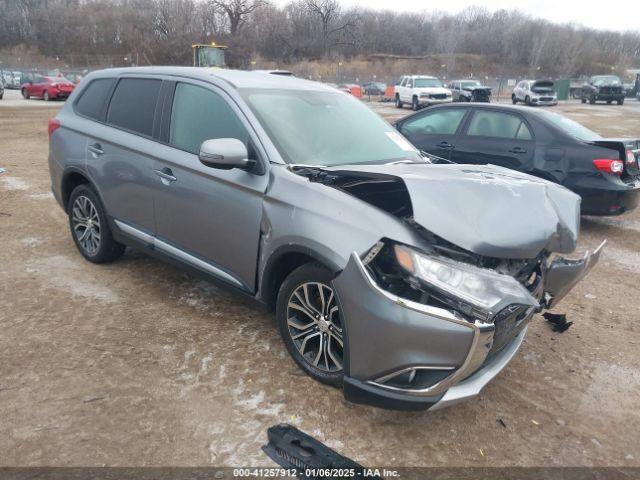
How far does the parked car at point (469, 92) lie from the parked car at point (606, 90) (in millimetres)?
10300

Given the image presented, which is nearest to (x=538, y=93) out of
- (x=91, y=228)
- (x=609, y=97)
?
(x=609, y=97)

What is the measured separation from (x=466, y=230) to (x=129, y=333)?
2.45m

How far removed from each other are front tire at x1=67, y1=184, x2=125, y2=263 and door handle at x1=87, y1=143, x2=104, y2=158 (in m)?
0.34

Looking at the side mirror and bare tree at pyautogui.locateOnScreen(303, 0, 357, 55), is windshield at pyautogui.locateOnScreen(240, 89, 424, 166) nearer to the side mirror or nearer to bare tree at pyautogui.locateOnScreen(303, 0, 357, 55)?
the side mirror

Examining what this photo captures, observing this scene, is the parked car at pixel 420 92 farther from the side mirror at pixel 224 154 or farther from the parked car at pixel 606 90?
the side mirror at pixel 224 154

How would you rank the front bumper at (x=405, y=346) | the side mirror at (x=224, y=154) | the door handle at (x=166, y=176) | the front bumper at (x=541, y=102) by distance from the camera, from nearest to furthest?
1. the front bumper at (x=405, y=346)
2. the side mirror at (x=224, y=154)
3. the door handle at (x=166, y=176)
4. the front bumper at (x=541, y=102)

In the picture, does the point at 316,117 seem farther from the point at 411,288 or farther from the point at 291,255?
the point at 411,288

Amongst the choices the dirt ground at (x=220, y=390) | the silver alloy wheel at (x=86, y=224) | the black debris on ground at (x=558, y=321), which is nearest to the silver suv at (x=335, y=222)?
the silver alloy wheel at (x=86, y=224)

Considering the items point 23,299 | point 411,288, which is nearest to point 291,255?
point 411,288

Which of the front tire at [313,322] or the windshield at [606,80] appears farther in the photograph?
the windshield at [606,80]

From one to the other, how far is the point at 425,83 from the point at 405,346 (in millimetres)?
29227

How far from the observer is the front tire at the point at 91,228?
445cm

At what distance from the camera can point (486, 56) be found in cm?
10169

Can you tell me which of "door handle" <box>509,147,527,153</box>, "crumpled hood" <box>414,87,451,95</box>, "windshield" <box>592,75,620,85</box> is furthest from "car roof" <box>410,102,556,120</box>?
"windshield" <box>592,75,620,85</box>
